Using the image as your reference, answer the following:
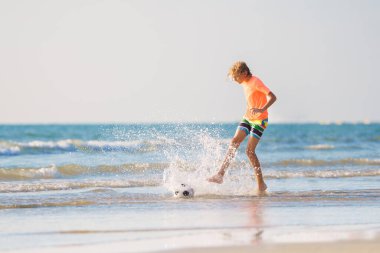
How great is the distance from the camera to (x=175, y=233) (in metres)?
7.63

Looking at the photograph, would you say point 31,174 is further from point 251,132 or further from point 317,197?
point 317,197

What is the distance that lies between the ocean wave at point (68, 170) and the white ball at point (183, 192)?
5.51 metres

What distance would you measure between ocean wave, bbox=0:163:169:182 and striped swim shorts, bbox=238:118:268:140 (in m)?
5.68

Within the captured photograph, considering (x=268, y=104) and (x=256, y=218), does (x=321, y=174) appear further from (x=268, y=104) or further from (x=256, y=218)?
(x=256, y=218)

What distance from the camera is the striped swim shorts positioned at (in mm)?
11344

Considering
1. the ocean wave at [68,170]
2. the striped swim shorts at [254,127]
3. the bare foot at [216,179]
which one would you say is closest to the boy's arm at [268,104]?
the striped swim shorts at [254,127]

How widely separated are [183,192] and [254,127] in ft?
4.85

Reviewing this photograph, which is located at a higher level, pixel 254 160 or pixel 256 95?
pixel 256 95

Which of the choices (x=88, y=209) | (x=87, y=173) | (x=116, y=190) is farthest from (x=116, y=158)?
(x=88, y=209)

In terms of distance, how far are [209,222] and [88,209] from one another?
207 cm

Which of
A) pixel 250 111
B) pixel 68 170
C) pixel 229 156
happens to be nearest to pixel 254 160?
pixel 229 156

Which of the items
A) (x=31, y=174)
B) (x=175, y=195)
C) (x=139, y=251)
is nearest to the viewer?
(x=139, y=251)

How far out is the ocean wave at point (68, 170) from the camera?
15.8m

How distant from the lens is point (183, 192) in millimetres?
11062
